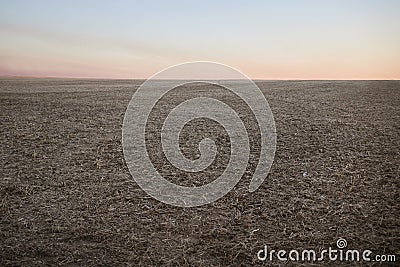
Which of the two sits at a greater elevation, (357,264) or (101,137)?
(101,137)

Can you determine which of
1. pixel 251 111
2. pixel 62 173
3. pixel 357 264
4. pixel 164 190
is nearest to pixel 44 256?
pixel 164 190

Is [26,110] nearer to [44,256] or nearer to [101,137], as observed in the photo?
[101,137]

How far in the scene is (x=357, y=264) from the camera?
7.08 meters

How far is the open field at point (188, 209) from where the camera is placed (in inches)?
302

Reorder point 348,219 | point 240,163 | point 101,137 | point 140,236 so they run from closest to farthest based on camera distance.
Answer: point 140,236
point 348,219
point 240,163
point 101,137

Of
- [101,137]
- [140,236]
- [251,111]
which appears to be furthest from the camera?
[251,111]

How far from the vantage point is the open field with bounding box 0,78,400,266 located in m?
7.67

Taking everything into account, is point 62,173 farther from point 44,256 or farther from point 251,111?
point 251,111

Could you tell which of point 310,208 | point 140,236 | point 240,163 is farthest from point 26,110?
point 310,208

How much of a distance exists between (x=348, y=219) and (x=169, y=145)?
318 inches

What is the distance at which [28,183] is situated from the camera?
11.1 m

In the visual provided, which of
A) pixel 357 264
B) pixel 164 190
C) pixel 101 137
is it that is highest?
pixel 101 137

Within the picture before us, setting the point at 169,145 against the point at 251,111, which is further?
the point at 251,111

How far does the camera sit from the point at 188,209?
31.2 ft
